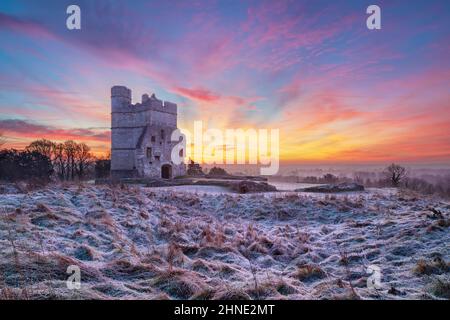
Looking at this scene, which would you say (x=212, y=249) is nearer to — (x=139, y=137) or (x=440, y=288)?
(x=440, y=288)

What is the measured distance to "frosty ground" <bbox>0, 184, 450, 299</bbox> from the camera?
14.3 feet

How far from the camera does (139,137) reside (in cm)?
2870

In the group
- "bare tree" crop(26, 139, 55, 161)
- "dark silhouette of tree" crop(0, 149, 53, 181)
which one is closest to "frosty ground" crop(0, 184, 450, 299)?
"dark silhouette of tree" crop(0, 149, 53, 181)

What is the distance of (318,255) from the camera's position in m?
6.70

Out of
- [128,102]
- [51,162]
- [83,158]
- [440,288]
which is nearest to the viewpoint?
[440,288]

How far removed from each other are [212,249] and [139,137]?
2388 centimetres

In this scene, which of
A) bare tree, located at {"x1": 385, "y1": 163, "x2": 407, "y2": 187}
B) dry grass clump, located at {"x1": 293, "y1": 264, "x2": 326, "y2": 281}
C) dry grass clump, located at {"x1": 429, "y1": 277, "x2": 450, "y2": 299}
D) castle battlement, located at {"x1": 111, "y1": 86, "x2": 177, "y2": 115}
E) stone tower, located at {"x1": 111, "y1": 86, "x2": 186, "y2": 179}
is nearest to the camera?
dry grass clump, located at {"x1": 429, "y1": 277, "x2": 450, "y2": 299}

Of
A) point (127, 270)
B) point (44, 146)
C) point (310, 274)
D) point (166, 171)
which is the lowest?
point (310, 274)

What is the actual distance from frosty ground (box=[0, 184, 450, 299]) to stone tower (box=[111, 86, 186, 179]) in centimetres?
1685

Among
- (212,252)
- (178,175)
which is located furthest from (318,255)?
(178,175)

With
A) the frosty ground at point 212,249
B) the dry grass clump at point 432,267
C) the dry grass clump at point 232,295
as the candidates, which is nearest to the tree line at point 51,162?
the frosty ground at point 212,249

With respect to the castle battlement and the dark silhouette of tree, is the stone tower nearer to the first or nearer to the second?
the castle battlement

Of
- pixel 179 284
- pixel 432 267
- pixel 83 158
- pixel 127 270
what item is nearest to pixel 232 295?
pixel 179 284

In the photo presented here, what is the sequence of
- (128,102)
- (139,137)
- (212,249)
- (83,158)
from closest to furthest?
(212,249) → (139,137) → (128,102) → (83,158)
